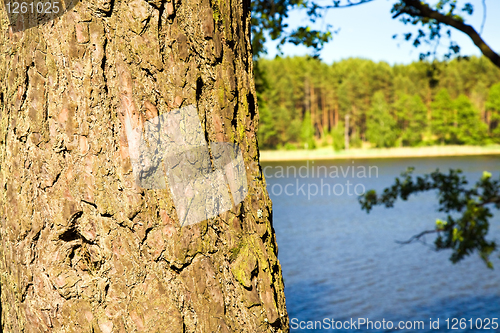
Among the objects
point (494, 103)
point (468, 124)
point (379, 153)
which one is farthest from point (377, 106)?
point (494, 103)

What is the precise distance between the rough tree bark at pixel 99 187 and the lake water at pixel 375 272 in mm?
8279

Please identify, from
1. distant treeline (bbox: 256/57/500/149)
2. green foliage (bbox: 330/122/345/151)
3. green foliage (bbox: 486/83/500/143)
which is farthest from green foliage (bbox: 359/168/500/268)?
green foliage (bbox: 486/83/500/143)

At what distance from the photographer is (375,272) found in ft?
39.7

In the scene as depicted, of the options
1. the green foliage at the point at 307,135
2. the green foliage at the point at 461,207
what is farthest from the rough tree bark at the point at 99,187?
the green foliage at the point at 307,135

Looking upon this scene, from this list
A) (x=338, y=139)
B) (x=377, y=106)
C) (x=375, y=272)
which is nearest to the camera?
(x=375, y=272)

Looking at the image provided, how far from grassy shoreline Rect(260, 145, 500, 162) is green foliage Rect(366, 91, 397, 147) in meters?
1.77

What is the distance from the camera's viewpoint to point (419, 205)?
21562mm

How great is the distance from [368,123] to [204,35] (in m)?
62.5

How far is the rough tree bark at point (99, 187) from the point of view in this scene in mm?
938

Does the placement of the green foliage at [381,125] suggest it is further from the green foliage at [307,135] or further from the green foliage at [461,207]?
the green foliage at [461,207]

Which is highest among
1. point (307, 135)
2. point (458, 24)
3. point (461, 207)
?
point (458, 24)

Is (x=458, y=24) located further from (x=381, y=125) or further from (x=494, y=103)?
(x=494, y=103)

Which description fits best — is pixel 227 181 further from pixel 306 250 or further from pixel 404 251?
pixel 404 251

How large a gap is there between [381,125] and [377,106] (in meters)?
3.00
